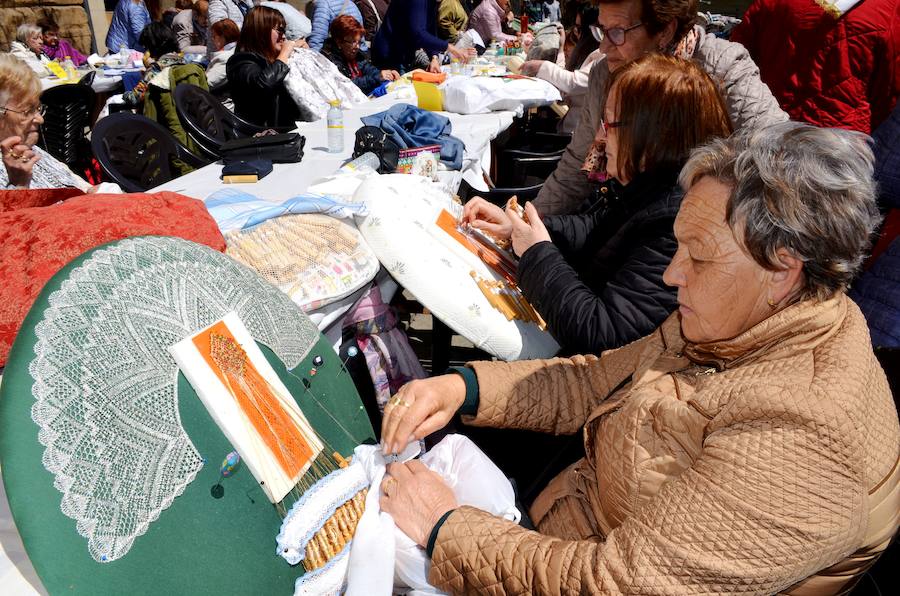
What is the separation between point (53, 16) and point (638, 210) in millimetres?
11818

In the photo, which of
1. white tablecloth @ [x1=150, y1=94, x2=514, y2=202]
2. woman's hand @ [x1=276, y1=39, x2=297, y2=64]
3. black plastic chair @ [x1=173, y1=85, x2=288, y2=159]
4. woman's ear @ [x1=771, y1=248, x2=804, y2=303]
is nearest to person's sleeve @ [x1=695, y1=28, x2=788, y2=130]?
white tablecloth @ [x1=150, y1=94, x2=514, y2=202]

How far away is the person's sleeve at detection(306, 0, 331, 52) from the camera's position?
735 centimetres

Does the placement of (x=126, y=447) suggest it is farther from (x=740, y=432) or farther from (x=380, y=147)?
(x=380, y=147)

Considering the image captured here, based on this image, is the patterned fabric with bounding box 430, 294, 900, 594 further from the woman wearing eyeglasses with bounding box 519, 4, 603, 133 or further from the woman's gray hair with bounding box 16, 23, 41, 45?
the woman's gray hair with bounding box 16, 23, 41, 45

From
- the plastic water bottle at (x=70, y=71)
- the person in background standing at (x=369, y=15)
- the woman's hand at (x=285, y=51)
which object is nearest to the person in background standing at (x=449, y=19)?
the person in background standing at (x=369, y=15)

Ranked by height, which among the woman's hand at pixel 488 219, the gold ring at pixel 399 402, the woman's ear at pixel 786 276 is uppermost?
the woman's ear at pixel 786 276

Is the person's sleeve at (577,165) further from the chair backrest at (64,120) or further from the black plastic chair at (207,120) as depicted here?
the chair backrest at (64,120)

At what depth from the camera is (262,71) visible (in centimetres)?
478

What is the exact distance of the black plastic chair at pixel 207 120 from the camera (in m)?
4.31

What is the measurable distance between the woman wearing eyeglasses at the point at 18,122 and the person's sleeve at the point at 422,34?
17.1 ft

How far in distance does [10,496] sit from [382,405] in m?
1.24

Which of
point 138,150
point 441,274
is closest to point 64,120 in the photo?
point 138,150

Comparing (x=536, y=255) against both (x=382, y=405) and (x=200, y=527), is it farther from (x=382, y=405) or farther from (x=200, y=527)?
(x=200, y=527)

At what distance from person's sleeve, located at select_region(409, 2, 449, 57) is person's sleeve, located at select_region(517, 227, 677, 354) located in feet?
20.0
